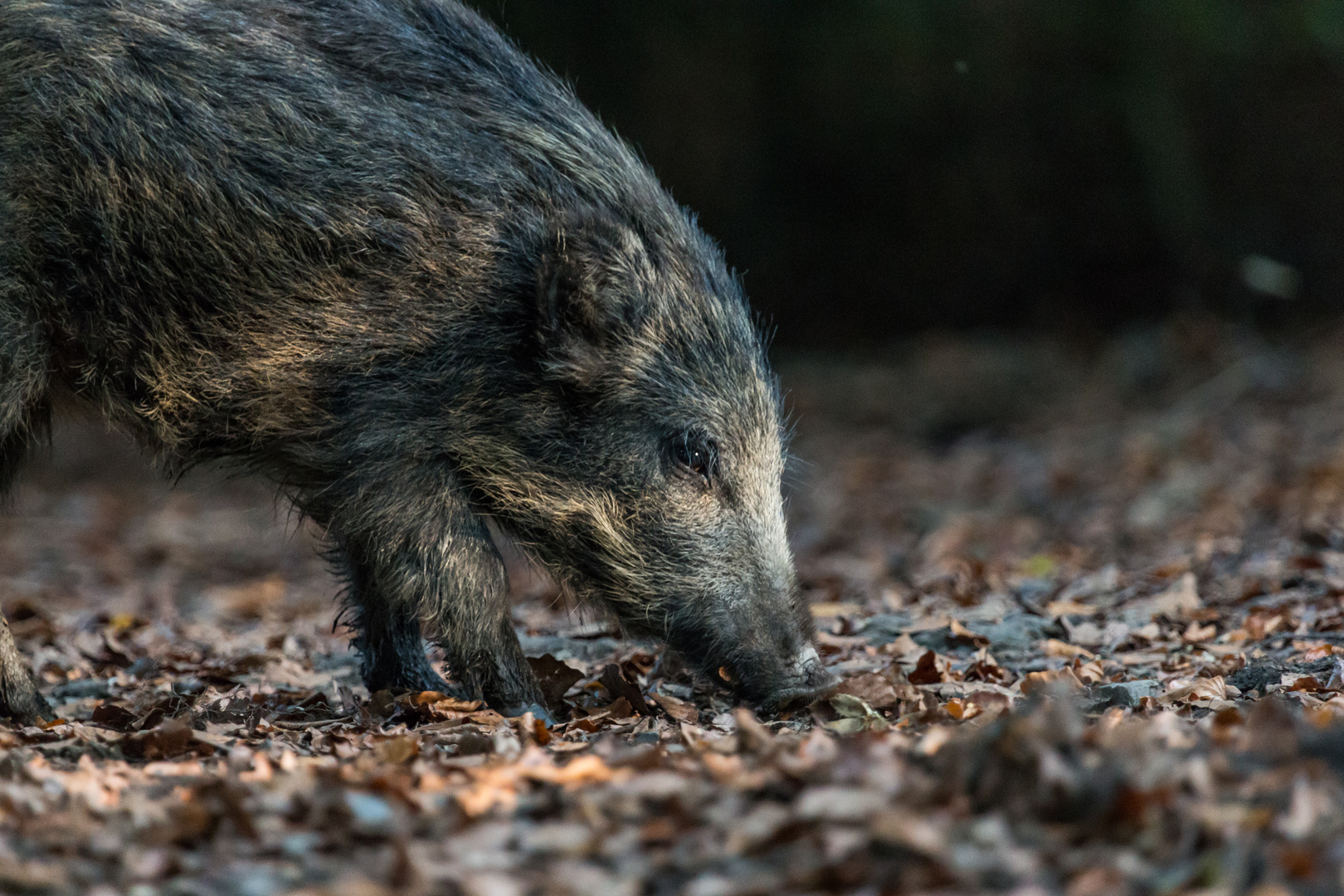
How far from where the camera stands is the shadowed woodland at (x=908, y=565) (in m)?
2.82

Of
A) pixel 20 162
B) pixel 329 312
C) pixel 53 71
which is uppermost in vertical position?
pixel 53 71

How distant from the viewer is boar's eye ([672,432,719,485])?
4.89 meters

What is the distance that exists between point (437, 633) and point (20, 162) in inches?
78.5

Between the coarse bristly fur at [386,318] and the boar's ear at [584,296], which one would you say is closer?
the coarse bristly fur at [386,318]

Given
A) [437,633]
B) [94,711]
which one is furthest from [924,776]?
[94,711]

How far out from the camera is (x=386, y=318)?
458 cm

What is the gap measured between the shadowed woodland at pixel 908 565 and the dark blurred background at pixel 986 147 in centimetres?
4

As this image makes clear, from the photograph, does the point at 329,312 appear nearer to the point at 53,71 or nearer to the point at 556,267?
the point at 556,267

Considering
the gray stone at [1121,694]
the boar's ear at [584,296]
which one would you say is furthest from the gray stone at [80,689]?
the gray stone at [1121,694]

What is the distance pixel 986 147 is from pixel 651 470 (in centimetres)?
1145

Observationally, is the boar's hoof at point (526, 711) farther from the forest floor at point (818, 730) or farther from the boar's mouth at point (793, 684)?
the boar's mouth at point (793, 684)

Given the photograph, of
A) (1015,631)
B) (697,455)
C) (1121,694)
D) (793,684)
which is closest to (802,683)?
(793,684)

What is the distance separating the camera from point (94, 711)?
15.0ft

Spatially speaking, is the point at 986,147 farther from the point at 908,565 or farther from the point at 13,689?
the point at 13,689
